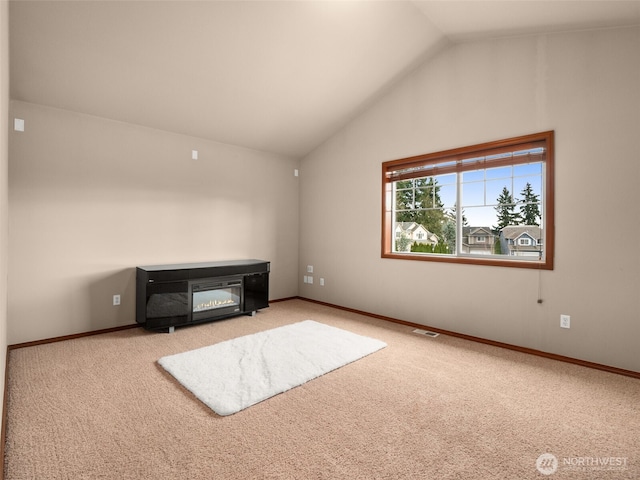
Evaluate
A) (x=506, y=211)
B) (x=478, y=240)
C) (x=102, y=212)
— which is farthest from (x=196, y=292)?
(x=506, y=211)

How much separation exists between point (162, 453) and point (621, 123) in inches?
157

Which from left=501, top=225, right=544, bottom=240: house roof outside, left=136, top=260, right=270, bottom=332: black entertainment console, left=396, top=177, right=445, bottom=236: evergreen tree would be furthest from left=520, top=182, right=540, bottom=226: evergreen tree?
left=136, top=260, right=270, bottom=332: black entertainment console

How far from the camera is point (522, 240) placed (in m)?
3.39

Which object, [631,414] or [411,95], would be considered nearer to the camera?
[631,414]

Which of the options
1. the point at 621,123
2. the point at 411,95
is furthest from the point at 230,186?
the point at 621,123

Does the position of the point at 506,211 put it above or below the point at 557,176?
below

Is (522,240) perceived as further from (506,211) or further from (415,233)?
(415,233)

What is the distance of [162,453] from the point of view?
1695 mm

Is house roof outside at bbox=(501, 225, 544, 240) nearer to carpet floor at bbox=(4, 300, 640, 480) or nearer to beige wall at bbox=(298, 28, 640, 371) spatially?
beige wall at bbox=(298, 28, 640, 371)

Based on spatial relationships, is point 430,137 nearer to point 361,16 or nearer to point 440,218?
point 440,218

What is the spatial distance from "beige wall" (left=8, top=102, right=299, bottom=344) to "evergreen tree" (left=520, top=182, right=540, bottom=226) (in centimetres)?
355

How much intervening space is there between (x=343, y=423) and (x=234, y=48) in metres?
3.26

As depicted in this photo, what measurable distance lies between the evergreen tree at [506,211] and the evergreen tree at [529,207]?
73mm

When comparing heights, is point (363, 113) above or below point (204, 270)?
above
